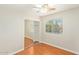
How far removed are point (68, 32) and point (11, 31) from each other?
0.94 meters

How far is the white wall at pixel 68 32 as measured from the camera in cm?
176

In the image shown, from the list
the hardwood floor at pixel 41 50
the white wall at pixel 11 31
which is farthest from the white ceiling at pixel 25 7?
the hardwood floor at pixel 41 50

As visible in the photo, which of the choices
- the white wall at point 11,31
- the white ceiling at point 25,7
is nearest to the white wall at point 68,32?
the white ceiling at point 25,7

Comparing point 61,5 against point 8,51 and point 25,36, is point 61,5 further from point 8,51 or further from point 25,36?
point 8,51

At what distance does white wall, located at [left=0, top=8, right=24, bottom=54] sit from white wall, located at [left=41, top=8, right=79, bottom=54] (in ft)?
1.23

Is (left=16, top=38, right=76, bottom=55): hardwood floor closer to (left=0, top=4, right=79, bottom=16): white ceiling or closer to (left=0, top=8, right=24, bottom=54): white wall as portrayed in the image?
(left=0, top=8, right=24, bottom=54): white wall

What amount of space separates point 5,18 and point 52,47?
90 cm

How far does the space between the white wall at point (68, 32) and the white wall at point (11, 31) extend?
37cm

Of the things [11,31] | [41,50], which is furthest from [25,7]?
[41,50]

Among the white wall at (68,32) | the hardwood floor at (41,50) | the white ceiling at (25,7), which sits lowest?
the hardwood floor at (41,50)

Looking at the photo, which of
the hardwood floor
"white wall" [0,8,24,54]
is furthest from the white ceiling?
the hardwood floor

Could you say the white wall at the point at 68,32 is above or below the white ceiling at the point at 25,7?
below

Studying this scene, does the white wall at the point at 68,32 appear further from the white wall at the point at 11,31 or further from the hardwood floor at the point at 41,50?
the white wall at the point at 11,31

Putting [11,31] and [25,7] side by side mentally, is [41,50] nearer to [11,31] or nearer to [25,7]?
[11,31]
